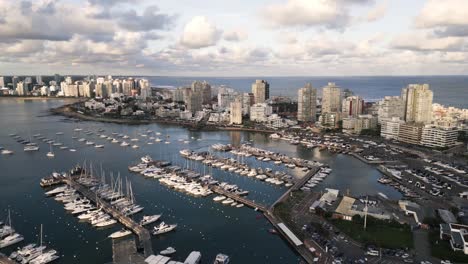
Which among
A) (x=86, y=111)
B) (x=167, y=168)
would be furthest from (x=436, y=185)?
(x=86, y=111)

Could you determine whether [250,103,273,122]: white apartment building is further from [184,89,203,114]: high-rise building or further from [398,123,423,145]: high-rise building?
[398,123,423,145]: high-rise building

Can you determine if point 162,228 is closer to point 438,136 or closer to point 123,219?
point 123,219

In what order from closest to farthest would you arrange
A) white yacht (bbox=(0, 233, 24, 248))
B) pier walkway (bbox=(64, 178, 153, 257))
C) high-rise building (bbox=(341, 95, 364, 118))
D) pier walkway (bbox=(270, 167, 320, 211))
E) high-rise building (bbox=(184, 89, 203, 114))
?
1. pier walkway (bbox=(64, 178, 153, 257))
2. white yacht (bbox=(0, 233, 24, 248))
3. pier walkway (bbox=(270, 167, 320, 211))
4. high-rise building (bbox=(341, 95, 364, 118))
5. high-rise building (bbox=(184, 89, 203, 114))

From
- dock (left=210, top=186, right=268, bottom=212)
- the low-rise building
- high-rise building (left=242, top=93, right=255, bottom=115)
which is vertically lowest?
dock (left=210, top=186, right=268, bottom=212)

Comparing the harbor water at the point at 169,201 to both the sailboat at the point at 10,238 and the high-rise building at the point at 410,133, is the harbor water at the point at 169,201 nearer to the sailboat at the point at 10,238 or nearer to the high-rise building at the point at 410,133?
the sailboat at the point at 10,238

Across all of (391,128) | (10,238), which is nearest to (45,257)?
(10,238)

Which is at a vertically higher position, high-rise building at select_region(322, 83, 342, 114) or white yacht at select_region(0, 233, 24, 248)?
high-rise building at select_region(322, 83, 342, 114)

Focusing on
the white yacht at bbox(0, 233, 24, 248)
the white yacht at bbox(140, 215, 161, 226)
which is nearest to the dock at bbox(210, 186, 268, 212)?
the white yacht at bbox(140, 215, 161, 226)
